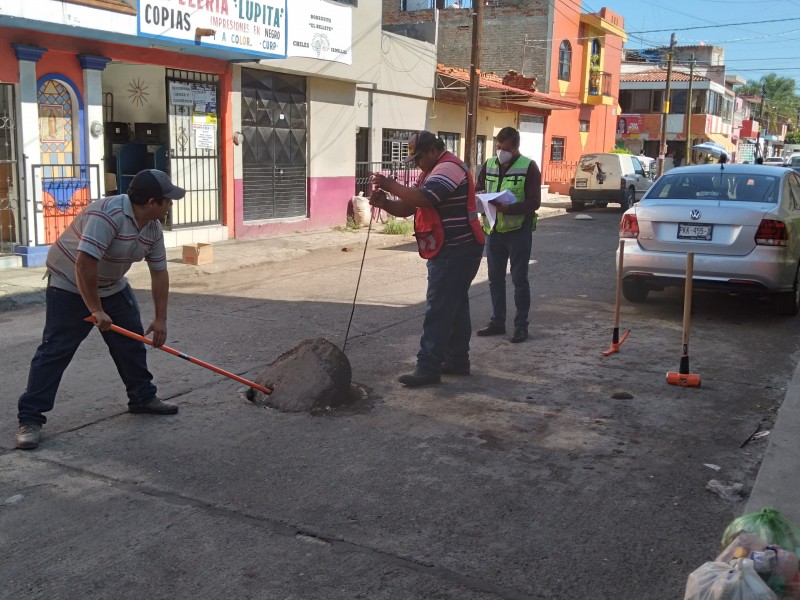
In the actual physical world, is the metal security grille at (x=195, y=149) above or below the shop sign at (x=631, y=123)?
below

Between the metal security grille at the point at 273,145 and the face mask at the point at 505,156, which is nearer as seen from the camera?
the face mask at the point at 505,156

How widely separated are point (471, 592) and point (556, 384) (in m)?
3.21

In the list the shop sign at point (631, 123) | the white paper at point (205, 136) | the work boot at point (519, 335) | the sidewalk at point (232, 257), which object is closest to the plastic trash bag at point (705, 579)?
the work boot at point (519, 335)

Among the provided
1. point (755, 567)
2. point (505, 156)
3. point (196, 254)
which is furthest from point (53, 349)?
point (196, 254)

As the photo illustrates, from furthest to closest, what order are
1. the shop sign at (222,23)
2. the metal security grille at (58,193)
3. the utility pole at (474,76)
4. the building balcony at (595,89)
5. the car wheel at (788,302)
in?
the building balcony at (595,89) < the utility pole at (474,76) < the shop sign at (222,23) < the metal security grille at (58,193) < the car wheel at (788,302)

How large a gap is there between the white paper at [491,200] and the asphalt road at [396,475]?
1213mm

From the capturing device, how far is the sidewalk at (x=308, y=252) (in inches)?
161

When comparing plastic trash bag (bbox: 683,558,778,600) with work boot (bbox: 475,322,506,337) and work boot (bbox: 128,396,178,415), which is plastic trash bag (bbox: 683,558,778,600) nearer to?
work boot (bbox: 128,396,178,415)

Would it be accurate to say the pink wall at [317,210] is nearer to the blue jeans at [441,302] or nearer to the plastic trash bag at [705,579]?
the blue jeans at [441,302]

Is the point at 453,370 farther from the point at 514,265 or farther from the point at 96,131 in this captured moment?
the point at 96,131

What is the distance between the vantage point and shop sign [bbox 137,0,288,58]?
1209 cm

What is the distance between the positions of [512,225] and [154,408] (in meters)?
3.77

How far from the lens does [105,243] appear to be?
467cm

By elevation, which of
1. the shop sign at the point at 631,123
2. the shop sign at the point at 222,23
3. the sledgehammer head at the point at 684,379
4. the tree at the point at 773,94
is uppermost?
the tree at the point at 773,94
